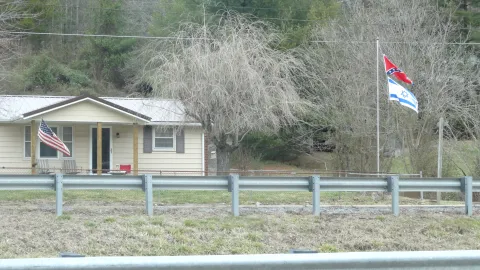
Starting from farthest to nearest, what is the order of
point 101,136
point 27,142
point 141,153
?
point 141,153, point 27,142, point 101,136

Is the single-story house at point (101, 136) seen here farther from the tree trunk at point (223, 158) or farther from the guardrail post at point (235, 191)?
the guardrail post at point (235, 191)

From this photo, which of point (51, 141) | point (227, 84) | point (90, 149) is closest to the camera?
point (227, 84)

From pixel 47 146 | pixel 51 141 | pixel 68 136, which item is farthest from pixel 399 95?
pixel 47 146

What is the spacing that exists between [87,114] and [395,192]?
17487 millimetres

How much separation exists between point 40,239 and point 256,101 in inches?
564

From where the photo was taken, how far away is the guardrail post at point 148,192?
45.1 ft

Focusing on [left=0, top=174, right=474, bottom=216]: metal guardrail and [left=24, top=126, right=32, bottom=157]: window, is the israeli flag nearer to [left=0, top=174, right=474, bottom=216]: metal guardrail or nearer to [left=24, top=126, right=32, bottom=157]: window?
[left=0, top=174, right=474, bottom=216]: metal guardrail

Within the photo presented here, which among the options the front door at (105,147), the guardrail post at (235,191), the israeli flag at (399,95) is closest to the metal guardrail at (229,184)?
the guardrail post at (235,191)

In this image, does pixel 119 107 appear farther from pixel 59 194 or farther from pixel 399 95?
pixel 59 194

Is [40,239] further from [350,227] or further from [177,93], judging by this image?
[177,93]

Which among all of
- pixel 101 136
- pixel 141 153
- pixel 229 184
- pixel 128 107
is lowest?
pixel 229 184

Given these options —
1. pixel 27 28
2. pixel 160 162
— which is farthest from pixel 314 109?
pixel 27 28

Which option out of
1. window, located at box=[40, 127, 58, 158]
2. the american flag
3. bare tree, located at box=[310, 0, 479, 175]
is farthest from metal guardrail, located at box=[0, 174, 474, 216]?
window, located at box=[40, 127, 58, 158]

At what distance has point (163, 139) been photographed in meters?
32.0
